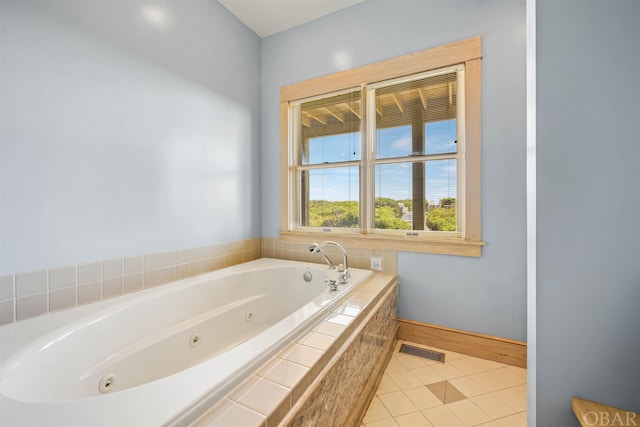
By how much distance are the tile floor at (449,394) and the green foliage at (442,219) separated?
939 millimetres

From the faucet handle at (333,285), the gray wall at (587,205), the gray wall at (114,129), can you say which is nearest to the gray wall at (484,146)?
the faucet handle at (333,285)

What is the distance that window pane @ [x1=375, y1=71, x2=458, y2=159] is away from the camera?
6.42 ft

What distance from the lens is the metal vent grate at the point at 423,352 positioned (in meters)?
1.85

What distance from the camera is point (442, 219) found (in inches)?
78.3

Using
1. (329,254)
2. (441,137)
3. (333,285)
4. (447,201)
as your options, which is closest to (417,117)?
(441,137)

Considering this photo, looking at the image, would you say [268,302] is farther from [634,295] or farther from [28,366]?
[634,295]

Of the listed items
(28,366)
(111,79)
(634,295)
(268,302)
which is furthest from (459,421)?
(111,79)

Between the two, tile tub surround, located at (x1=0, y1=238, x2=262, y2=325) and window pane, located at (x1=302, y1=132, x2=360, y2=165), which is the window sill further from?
tile tub surround, located at (x1=0, y1=238, x2=262, y2=325)

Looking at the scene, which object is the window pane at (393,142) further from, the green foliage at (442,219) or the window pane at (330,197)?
the green foliage at (442,219)

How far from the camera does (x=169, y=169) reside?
5.90 feet

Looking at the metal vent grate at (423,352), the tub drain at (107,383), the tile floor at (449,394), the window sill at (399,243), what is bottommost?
the tile floor at (449,394)

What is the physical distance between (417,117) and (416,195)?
625 millimetres

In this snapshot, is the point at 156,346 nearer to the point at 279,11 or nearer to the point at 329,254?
the point at 329,254

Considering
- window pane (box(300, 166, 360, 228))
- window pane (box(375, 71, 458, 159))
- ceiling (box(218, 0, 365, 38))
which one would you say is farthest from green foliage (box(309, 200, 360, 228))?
ceiling (box(218, 0, 365, 38))
